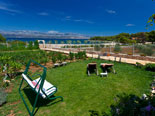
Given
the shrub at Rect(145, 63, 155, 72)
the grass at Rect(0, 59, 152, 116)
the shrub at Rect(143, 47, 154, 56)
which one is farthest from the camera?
the shrub at Rect(143, 47, 154, 56)

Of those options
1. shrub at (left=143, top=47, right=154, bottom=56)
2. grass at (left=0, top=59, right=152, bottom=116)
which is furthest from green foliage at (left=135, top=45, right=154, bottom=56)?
grass at (left=0, top=59, right=152, bottom=116)

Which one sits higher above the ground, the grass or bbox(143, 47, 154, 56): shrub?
bbox(143, 47, 154, 56): shrub

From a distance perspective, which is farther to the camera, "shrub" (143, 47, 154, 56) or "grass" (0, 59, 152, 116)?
"shrub" (143, 47, 154, 56)

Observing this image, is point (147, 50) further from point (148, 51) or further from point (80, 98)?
point (80, 98)

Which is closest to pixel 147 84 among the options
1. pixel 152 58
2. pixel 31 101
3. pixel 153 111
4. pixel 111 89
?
pixel 111 89

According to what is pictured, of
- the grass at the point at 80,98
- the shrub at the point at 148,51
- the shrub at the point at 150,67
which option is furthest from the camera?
the shrub at the point at 148,51

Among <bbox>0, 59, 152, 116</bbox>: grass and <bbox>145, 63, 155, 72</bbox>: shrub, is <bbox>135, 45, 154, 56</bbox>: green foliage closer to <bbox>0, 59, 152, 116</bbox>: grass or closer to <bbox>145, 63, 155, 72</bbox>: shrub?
<bbox>145, 63, 155, 72</bbox>: shrub

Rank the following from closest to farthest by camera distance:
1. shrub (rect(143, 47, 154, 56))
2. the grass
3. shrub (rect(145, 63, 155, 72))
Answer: the grass < shrub (rect(145, 63, 155, 72)) < shrub (rect(143, 47, 154, 56))

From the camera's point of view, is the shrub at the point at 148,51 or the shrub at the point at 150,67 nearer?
the shrub at the point at 150,67

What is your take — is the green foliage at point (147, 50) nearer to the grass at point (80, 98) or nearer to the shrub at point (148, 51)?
the shrub at point (148, 51)

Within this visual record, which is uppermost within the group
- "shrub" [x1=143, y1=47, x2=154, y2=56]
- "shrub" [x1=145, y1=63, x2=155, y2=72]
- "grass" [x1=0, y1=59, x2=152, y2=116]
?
"shrub" [x1=143, y1=47, x2=154, y2=56]

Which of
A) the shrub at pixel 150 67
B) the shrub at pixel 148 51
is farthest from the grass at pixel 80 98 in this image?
the shrub at pixel 148 51

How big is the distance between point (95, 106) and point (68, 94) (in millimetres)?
1087

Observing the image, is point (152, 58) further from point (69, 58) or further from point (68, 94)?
point (68, 94)
